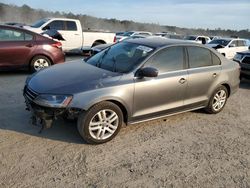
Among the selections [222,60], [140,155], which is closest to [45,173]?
[140,155]

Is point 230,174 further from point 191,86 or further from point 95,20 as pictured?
point 95,20

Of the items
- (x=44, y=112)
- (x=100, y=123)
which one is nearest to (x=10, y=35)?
(x=44, y=112)

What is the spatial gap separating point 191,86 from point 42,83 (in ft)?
8.54

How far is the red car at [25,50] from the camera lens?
8320mm

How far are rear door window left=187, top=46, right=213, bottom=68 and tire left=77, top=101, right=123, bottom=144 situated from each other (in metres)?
1.85

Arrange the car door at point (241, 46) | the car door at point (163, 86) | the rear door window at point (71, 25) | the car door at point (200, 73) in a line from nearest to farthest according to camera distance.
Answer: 1. the car door at point (163, 86)
2. the car door at point (200, 73)
3. the rear door window at point (71, 25)
4. the car door at point (241, 46)

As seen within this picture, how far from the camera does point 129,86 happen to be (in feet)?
15.2

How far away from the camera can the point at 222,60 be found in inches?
243

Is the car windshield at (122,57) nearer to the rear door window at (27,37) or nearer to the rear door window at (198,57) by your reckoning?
the rear door window at (198,57)

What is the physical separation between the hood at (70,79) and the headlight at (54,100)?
7 cm

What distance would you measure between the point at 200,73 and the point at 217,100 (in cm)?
91

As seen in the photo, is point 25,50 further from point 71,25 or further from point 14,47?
point 71,25

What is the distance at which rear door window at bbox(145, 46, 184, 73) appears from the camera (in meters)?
5.06

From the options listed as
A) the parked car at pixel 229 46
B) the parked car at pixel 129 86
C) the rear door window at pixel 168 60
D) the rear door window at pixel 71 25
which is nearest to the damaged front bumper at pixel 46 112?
the parked car at pixel 129 86
